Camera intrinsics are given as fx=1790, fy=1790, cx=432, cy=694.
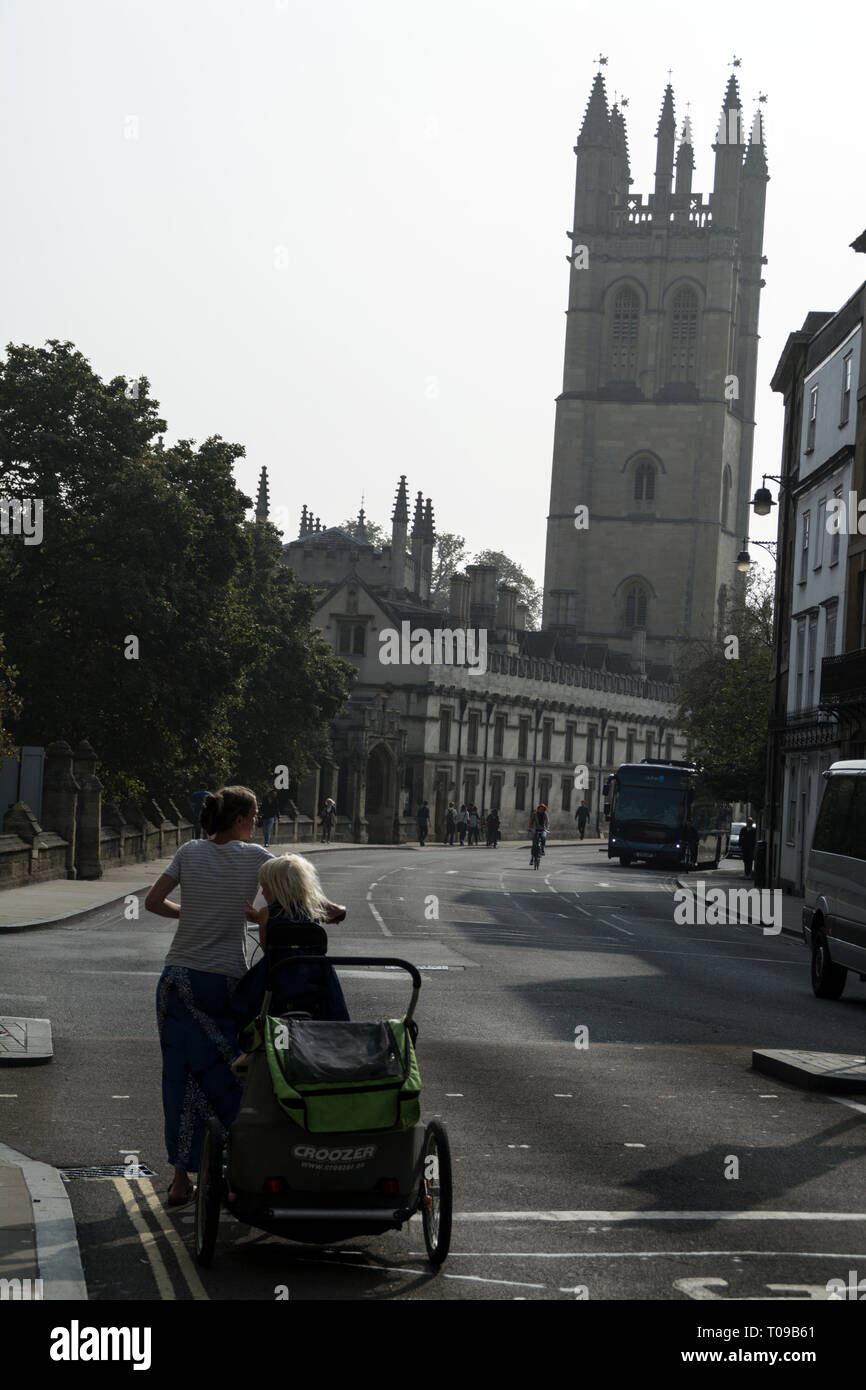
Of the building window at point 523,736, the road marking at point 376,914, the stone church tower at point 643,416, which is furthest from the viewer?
the stone church tower at point 643,416

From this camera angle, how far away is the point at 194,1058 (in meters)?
7.86

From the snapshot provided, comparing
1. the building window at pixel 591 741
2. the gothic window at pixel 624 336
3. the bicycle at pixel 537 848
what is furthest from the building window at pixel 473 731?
the bicycle at pixel 537 848

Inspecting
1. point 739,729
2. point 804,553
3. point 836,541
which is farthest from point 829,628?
point 739,729

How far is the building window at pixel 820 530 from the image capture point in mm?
44088

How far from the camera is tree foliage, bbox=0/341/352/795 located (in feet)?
133

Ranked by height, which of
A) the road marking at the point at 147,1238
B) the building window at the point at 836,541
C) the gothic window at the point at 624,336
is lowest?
the road marking at the point at 147,1238

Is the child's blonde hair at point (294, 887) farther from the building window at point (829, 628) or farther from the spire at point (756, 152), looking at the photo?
the spire at point (756, 152)

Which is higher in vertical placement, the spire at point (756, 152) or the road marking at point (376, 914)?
the spire at point (756, 152)

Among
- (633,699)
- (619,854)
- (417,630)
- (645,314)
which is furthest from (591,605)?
(619,854)

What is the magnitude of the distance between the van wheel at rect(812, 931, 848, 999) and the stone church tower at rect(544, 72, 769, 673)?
9519cm

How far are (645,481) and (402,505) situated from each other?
880 inches

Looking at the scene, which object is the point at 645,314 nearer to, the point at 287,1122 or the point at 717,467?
the point at 717,467

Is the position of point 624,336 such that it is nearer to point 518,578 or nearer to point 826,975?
point 518,578

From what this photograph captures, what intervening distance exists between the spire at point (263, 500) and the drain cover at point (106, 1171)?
99.4 m
